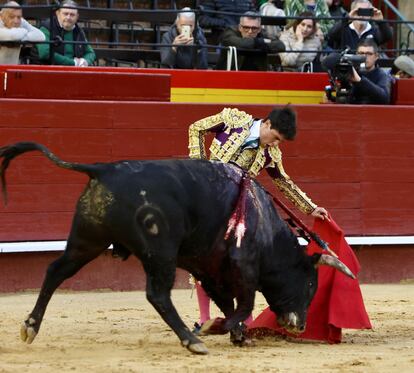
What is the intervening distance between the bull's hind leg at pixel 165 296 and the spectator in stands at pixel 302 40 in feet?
15.0

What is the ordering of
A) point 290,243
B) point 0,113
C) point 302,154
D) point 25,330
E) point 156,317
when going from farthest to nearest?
point 302,154, point 0,113, point 156,317, point 290,243, point 25,330

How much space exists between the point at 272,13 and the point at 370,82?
193cm

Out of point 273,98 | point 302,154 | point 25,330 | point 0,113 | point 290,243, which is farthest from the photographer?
point 273,98

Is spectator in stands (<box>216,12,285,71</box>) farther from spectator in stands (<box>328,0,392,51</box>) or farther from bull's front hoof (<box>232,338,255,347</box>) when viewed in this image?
bull's front hoof (<box>232,338,255,347</box>)

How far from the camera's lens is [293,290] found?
6125 mm

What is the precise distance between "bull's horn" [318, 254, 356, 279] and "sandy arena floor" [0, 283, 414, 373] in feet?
1.22

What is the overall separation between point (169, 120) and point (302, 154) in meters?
1.00

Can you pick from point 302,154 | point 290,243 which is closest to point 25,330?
point 290,243

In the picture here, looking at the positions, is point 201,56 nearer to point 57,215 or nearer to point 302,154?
point 302,154

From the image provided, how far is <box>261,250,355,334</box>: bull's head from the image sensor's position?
6.09 meters

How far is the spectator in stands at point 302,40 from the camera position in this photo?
9906 mm

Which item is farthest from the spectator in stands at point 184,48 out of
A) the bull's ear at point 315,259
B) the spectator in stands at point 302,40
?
the bull's ear at point 315,259

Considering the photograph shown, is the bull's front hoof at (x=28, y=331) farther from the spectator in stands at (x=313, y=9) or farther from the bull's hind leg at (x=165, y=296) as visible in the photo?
the spectator in stands at (x=313, y=9)

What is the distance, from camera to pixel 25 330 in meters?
5.71
